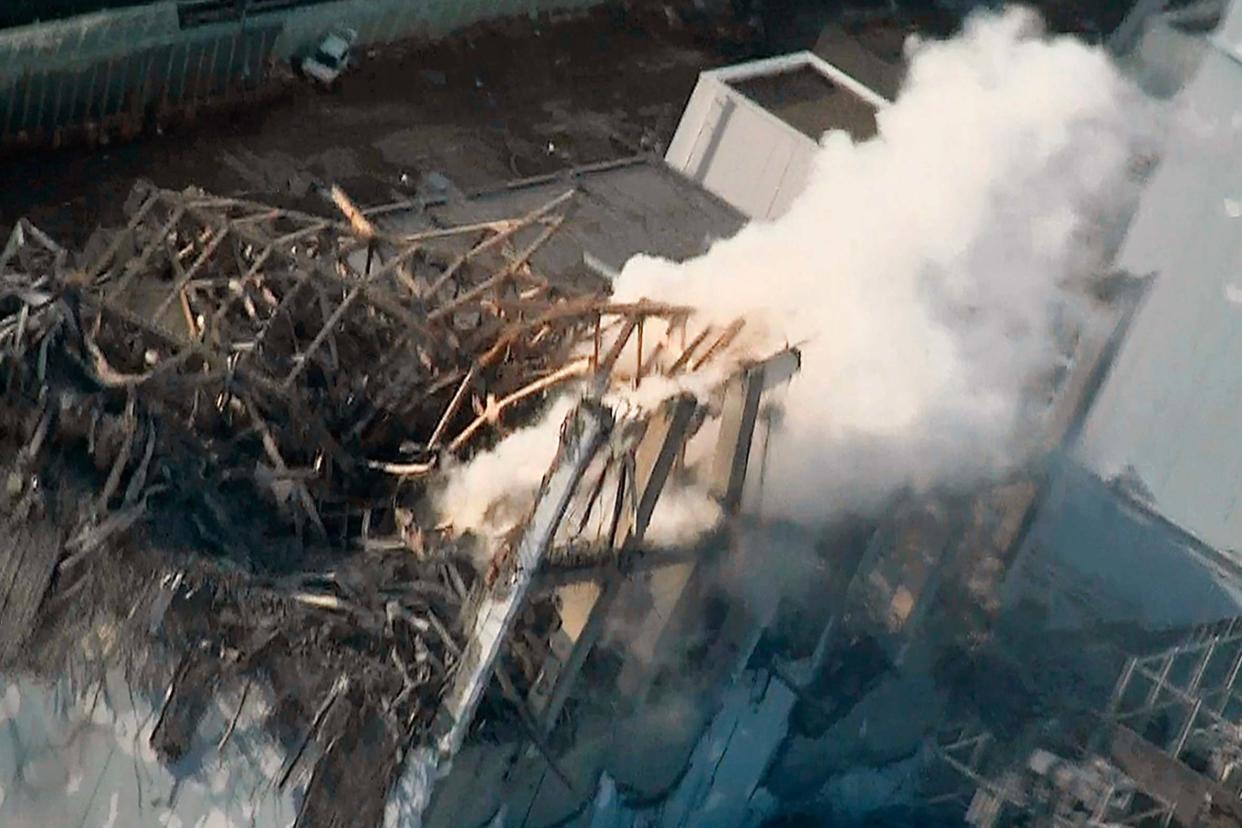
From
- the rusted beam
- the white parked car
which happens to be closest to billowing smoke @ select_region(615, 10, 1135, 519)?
the rusted beam

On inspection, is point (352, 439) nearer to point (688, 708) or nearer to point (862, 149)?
point (688, 708)

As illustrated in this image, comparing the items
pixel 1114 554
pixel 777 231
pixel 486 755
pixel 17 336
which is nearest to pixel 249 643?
pixel 486 755

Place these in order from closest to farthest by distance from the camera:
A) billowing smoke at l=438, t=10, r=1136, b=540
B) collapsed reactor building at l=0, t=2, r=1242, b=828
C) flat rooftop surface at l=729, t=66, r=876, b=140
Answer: collapsed reactor building at l=0, t=2, r=1242, b=828 → billowing smoke at l=438, t=10, r=1136, b=540 → flat rooftop surface at l=729, t=66, r=876, b=140

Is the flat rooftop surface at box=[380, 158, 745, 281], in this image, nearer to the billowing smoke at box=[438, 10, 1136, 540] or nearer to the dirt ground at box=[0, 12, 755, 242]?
the billowing smoke at box=[438, 10, 1136, 540]

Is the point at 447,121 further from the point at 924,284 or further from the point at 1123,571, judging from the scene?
the point at 924,284

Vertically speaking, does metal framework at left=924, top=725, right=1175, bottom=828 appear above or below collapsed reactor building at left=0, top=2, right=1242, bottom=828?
below

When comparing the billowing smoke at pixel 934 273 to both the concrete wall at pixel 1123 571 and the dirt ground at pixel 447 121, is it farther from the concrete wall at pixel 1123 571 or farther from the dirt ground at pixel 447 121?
the dirt ground at pixel 447 121
